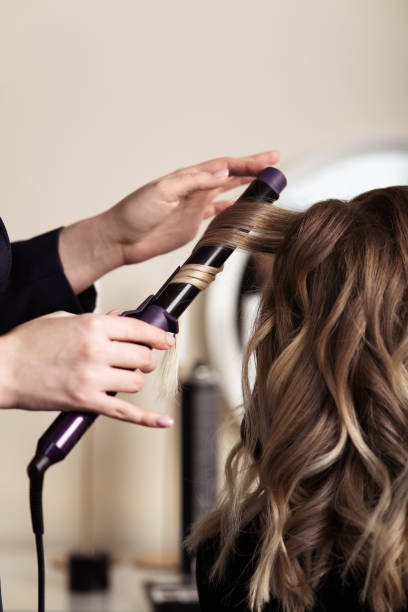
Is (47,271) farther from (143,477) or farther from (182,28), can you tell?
(182,28)

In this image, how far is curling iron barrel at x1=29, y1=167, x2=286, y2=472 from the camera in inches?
24.2

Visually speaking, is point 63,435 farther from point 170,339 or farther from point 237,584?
point 237,584

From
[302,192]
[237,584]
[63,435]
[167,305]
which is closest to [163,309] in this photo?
[167,305]

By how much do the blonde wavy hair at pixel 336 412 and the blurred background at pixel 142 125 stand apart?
3.05ft

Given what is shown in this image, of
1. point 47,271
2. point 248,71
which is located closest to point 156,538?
point 47,271

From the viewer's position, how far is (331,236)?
0.72 meters

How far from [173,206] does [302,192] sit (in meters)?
0.79

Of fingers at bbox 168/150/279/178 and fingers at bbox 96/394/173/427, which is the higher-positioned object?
fingers at bbox 168/150/279/178

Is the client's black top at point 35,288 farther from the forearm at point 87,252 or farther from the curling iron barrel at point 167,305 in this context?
the curling iron barrel at point 167,305

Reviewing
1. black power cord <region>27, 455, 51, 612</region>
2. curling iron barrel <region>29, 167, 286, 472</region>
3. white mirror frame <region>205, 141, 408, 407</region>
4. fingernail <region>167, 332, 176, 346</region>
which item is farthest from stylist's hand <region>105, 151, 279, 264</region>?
white mirror frame <region>205, 141, 408, 407</region>

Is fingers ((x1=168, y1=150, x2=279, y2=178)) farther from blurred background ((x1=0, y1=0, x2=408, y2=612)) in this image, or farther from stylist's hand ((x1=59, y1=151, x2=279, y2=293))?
blurred background ((x1=0, y1=0, x2=408, y2=612))

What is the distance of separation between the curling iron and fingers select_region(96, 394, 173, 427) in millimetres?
22

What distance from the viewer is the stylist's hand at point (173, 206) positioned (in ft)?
2.98

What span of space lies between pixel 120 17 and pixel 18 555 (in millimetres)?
1129
